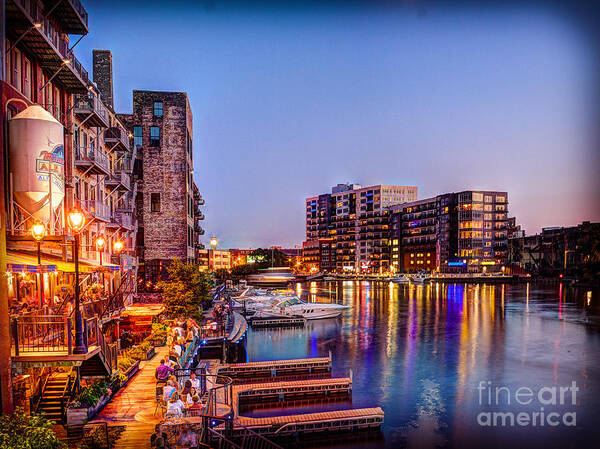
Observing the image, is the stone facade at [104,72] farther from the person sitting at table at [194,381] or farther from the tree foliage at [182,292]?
the person sitting at table at [194,381]

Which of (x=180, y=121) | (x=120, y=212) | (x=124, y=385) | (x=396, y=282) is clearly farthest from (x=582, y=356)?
(x=396, y=282)

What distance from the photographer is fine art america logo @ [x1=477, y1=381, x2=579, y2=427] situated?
25859 millimetres

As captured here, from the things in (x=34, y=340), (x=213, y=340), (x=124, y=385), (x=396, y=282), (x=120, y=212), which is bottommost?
(x=396, y=282)

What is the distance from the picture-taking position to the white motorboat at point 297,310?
60.4 m

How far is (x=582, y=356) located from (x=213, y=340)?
1365 inches

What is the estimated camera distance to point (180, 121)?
168 ft

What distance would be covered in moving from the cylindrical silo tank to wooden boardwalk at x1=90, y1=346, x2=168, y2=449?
789 cm

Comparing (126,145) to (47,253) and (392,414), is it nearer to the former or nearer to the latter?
(47,253)

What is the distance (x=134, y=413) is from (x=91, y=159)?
18.6 metres

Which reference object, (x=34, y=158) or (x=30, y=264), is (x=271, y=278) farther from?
(x=30, y=264)

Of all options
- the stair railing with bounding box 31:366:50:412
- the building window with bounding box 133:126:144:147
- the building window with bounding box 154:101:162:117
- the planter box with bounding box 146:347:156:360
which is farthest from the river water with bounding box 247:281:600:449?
the building window with bounding box 154:101:162:117

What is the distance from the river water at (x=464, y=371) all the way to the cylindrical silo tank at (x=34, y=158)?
15404 mm

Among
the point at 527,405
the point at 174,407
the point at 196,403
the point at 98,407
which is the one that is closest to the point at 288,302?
the point at 527,405

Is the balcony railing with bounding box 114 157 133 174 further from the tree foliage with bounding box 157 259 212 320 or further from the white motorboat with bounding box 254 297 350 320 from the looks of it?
the white motorboat with bounding box 254 297 350 320
